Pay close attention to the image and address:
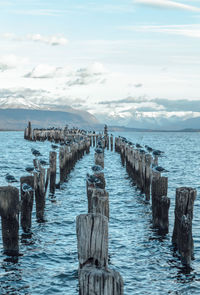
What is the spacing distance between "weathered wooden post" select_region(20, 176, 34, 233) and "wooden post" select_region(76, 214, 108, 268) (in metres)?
7.99

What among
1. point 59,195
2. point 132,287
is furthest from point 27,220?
point 59,195

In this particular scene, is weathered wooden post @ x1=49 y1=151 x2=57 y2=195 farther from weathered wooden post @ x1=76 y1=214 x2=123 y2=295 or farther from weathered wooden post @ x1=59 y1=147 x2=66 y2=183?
weathered wooden post @ x1=76 y1=214 x2=123 y2=295

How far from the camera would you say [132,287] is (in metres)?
9.92

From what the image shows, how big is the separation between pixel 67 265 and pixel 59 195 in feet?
35.5

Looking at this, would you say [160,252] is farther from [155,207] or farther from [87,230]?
[87,230]

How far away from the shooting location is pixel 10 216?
11148 mm

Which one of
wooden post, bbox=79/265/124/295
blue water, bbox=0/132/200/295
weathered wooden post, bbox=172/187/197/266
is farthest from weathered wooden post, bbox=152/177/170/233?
wooden post, bbox=79/265/124/295

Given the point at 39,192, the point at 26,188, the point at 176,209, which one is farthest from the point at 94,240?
the point at 39,192

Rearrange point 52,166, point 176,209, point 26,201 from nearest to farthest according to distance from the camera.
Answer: point 176,209, point 26,201, point 52,166

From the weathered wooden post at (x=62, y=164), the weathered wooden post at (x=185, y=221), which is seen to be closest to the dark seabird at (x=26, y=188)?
the weathered wooden post at (x=185, y=221)

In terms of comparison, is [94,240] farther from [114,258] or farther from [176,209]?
[114,258]

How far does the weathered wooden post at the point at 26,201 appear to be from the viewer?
13.5m

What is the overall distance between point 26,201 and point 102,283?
9.35 meters

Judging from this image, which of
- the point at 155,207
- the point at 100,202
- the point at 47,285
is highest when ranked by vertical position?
the point at 100,202
